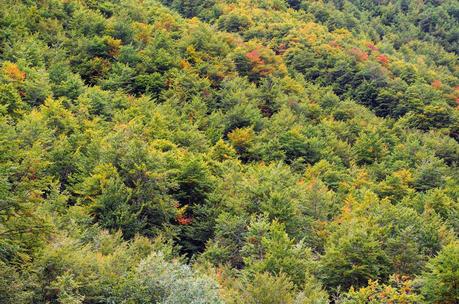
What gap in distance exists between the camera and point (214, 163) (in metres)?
31.6

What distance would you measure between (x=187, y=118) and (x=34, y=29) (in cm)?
1936

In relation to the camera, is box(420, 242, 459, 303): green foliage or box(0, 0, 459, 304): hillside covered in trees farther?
box(420, 242, 459, 303): green foliage

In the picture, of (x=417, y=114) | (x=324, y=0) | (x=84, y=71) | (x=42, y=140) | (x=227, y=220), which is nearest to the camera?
(x=227, y=220)

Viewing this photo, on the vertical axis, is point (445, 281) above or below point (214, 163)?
above

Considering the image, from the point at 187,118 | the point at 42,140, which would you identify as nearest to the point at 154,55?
the point at 187,118

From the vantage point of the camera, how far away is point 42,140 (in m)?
25.7

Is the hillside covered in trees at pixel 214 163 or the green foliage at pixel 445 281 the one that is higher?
the green foliage at pixel 445 281

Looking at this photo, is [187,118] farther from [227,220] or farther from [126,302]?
[126,302]

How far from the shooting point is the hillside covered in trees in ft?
51.6

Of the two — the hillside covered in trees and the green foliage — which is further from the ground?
the green foliage

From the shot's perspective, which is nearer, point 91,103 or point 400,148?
point 91,103

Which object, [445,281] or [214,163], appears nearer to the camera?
[445,281]

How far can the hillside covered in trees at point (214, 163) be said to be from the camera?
15.7m

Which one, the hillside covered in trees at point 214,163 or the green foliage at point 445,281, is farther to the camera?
the green foliage at point 445,281
